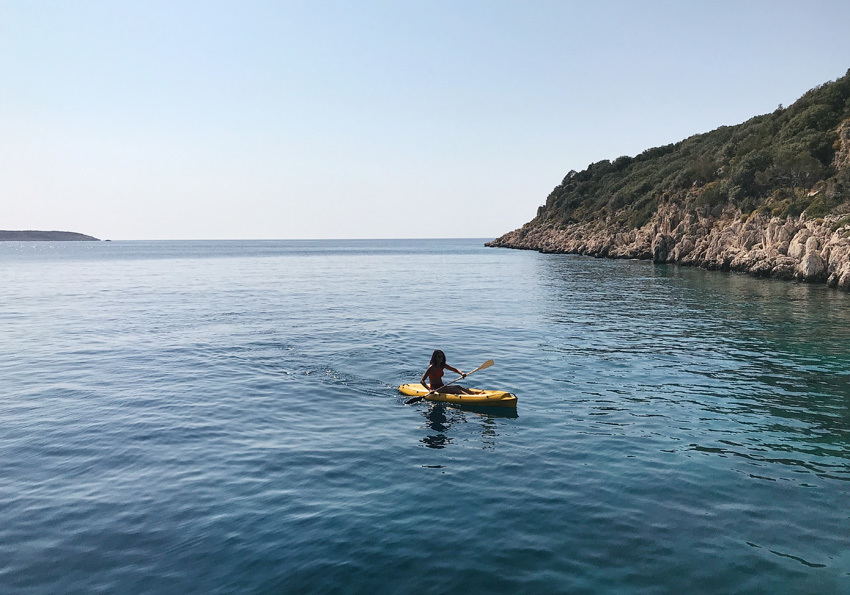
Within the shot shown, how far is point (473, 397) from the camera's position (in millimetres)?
17688

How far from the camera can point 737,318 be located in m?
32.9

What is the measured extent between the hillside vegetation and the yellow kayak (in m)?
48.3

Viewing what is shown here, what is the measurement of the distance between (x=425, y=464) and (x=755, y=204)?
216 feet

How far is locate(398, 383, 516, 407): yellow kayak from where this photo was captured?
1730 cm

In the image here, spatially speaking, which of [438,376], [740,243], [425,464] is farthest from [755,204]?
[425,464]

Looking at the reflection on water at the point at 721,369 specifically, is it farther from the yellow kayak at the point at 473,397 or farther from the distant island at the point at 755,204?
the distant island at the point at 755,204

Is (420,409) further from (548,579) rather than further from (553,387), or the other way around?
(548,579)

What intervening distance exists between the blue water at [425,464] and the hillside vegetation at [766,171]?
1360 inches

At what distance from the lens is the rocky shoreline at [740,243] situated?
47.6 m

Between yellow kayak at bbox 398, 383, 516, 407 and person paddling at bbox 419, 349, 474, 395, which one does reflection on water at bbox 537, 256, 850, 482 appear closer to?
yellow kayak at bbox 398, 383, 516, 407

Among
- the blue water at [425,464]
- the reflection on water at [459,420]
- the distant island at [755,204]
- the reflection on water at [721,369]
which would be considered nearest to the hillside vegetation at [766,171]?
the distant island at [755,204]

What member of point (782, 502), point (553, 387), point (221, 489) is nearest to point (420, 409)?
point (553, 387)

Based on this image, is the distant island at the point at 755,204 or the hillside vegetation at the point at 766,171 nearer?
the distant island at the point at 755,204

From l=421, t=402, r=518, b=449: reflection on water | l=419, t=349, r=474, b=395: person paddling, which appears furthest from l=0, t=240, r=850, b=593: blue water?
l=419, t=349, r=474, b=395: person paddling
